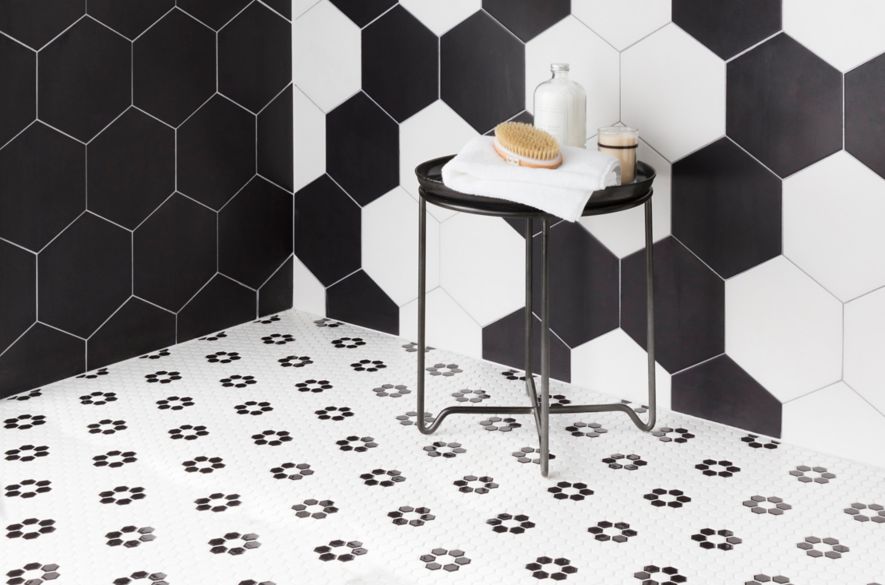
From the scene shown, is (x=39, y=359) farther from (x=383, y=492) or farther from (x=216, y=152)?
(x=383, y=492)

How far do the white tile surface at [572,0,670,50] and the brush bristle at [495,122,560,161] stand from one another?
0.98 ft

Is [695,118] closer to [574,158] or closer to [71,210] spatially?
[574,158]

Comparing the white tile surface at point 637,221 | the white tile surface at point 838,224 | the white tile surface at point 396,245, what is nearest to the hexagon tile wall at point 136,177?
the white tile surface at point 396,245

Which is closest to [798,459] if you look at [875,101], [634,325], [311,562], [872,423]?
[872,423]

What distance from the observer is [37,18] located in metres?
2.21

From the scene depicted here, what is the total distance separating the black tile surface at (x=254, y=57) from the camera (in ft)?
8.55

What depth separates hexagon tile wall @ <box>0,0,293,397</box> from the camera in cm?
226

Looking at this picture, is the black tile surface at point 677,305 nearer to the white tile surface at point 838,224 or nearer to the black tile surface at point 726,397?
the black tile surface at point 726,397

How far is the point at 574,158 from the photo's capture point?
1930 mm

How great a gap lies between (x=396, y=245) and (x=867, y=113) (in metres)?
1.06

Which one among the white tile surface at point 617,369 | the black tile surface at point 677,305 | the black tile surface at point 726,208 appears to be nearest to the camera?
the black tile surface at point 726,208

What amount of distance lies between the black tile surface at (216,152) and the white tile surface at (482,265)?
1.63 ft

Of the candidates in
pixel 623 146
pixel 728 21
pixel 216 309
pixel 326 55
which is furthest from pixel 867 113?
pixel 216 309

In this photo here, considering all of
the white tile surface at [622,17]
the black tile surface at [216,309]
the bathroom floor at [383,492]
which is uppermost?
the white tile surface at [622,17]
